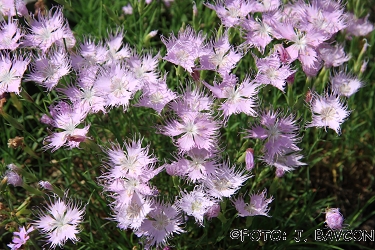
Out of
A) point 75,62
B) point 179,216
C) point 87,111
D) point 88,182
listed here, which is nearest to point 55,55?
point 75,62

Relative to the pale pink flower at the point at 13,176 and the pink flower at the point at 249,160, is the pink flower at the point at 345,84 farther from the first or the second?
the pale pink flower at the point at 13,176

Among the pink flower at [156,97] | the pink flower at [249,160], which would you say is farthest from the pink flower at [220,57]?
the pink flower at [249,160]

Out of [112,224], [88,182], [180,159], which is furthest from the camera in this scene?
[112,224]

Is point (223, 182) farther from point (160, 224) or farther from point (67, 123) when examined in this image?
point (67, 123)

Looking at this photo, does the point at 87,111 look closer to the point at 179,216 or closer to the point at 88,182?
the point at 88,182

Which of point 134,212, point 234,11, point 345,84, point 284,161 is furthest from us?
point 345,84

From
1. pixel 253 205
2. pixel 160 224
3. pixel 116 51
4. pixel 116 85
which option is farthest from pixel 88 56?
pixel 253 205
